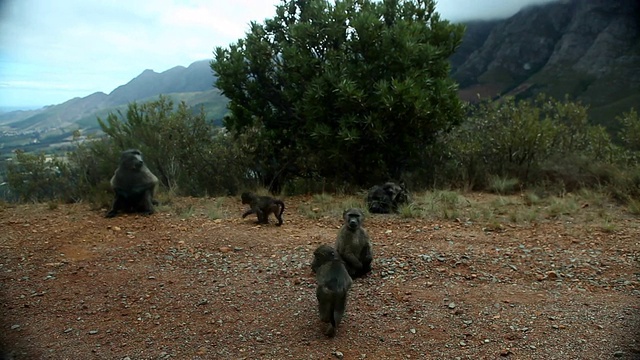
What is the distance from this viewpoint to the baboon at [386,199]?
7.43 m

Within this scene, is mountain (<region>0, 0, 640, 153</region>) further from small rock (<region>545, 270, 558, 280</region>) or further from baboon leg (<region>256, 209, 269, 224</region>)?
baboon leg (<region>256, 209, 269, 224</region>)

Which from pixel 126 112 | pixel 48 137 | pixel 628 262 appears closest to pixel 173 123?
pixel 126 112

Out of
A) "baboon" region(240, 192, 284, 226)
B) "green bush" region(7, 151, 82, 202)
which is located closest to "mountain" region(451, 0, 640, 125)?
"baboon" region(240, 192, 284, 226)

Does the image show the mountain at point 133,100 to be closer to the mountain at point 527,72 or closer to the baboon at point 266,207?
the mountain at point 527,72

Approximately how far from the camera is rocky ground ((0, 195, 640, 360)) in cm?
353

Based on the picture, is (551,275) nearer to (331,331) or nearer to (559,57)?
(331,331)

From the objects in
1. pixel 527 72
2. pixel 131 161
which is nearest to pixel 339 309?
pixel 131 161

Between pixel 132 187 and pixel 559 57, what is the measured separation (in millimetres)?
16208

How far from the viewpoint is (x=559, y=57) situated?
17.3 metres

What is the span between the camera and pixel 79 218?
7137 millimetres

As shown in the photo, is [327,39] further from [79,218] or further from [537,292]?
[537,292]

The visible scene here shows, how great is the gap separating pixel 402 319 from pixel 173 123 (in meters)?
7.78

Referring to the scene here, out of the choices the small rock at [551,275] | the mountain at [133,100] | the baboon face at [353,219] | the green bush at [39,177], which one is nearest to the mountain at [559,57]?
the small rock at [551,275]

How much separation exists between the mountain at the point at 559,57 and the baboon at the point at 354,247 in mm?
2991
